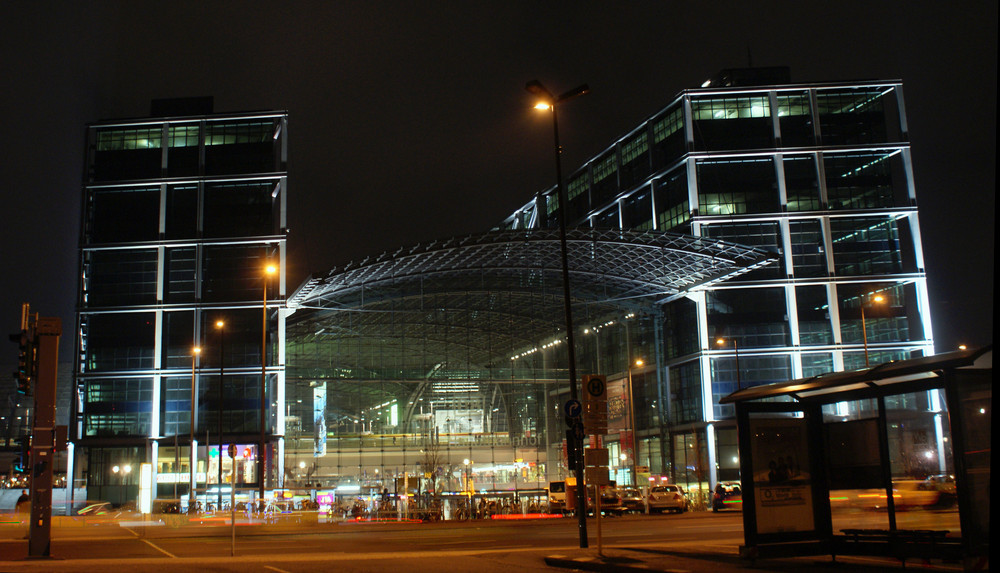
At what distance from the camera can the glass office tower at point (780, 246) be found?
64500 millimetres

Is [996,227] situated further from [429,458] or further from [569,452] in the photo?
[429,458]

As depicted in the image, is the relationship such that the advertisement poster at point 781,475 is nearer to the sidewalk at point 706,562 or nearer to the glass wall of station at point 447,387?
the sidewalk at point 706,562

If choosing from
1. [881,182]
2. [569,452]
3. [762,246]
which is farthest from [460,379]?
[569,452]

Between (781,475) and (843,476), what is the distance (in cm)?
108

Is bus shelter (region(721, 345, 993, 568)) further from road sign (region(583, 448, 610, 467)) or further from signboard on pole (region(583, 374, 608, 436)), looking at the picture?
signboard on pole (region(583, 374, 608, 436))

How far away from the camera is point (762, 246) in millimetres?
66250

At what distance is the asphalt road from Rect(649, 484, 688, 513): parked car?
1093cm

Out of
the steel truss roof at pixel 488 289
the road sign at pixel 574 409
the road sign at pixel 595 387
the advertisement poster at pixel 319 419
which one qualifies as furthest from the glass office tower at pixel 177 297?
the road sign at pixel 574 409

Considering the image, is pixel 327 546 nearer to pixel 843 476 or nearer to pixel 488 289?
pixel 843 476

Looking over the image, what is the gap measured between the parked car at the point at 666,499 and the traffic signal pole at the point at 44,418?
99.5ft

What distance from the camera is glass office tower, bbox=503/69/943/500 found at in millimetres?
64500

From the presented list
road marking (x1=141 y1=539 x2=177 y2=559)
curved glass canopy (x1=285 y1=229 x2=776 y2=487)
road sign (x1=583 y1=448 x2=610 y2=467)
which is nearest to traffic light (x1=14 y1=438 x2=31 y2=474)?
road marking (x1=141 y1=539 x2=177 y2=559)

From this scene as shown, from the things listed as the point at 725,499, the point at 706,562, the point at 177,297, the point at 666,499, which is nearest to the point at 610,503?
the point at 666,499

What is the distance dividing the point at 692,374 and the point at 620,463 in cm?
1059
